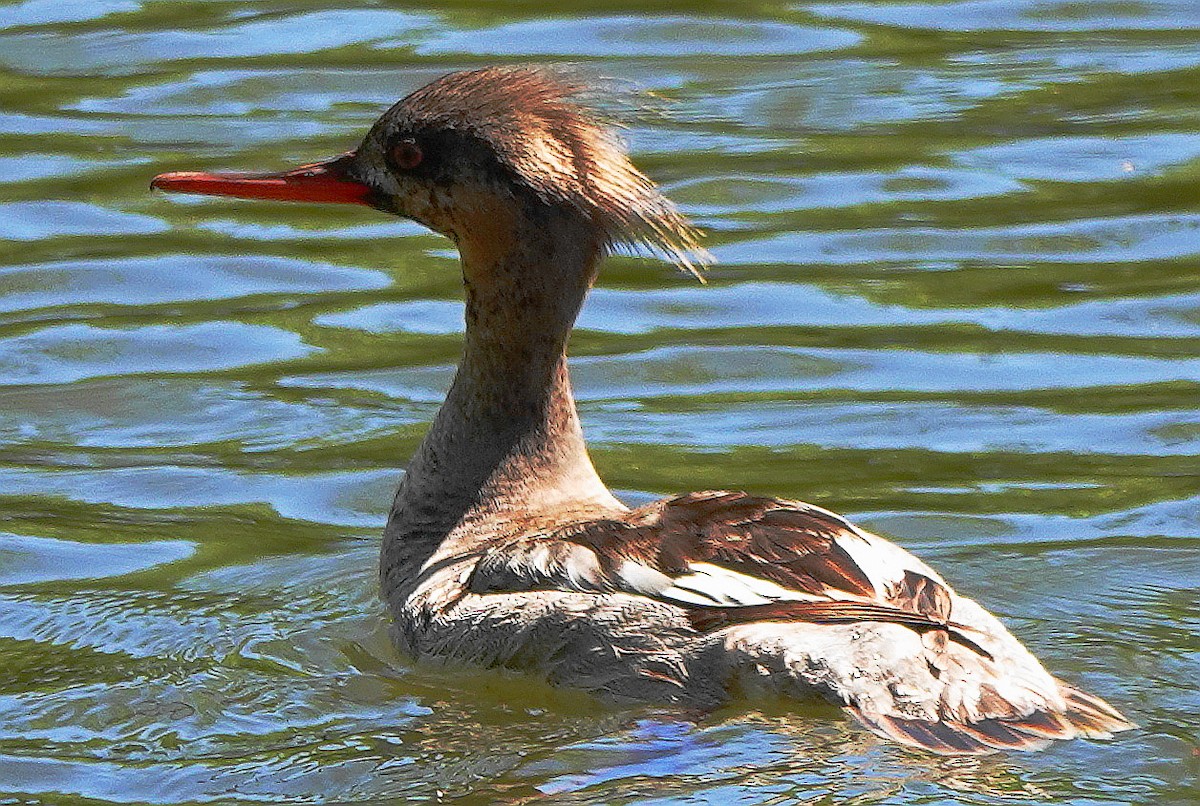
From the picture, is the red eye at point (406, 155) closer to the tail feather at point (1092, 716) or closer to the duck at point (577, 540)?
the duck at point (577, 540)

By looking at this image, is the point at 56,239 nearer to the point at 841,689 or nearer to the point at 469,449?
the point at 469,449

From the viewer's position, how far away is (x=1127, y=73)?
1163 centimetres

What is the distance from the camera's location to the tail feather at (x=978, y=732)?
6.07m

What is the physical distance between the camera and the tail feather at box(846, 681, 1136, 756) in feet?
19.9

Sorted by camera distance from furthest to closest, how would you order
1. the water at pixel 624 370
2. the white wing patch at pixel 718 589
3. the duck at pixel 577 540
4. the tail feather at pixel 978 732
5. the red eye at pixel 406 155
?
the red eye at pixel 406 155 < the water at pixel 624 370 < the white wing patch at pixel 718 589 < the duck at pixel 577 540 < the tail feather at pixel 978 732

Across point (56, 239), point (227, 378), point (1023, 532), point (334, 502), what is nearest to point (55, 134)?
point (56, 239)

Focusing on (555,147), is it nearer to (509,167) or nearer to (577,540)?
(509,167)

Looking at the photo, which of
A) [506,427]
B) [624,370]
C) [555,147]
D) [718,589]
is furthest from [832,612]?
[624,370]

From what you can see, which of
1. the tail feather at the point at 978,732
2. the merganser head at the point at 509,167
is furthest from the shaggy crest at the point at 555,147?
the tail feather at the point at 978,732

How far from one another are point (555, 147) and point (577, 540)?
1.23 m

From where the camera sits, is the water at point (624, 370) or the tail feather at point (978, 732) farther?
the water at point (624, 370)

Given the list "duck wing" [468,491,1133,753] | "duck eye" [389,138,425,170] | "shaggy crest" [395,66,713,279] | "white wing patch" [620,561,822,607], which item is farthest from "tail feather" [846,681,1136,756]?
"duck eye" [389,138,425,170]

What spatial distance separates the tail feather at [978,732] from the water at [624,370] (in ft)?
0.21

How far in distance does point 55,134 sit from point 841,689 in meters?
6.35
